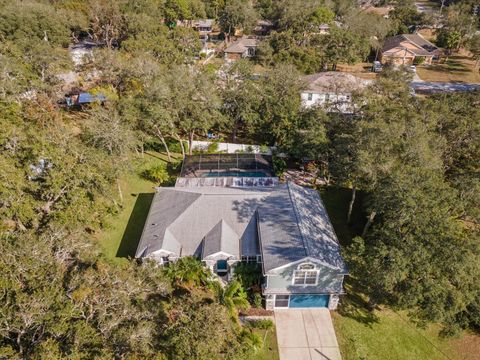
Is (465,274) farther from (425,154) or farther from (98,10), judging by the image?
(98,10)

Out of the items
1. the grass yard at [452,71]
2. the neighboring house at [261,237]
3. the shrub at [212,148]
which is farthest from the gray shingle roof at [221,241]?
the grass yard at [452,71]

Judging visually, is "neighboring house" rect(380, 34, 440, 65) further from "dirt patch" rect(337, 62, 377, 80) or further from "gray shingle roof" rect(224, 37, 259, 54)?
"gray shingle roof" rect(224, 37, 259, 54)

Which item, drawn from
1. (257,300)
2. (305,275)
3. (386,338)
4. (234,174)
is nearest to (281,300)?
(257,300)

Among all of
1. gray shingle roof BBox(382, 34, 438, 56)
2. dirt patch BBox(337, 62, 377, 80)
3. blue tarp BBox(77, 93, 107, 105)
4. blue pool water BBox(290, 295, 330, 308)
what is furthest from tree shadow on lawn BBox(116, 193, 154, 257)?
gray shingle roof BBox(382, 34, 438, 56)

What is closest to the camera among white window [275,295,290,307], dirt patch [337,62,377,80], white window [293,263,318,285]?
white window [293,263,318,285]

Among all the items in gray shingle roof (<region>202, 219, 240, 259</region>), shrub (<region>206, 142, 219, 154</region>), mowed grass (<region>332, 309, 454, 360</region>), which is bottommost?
Answer: mowed grass (<region>332, 309, 454, 360</region>)

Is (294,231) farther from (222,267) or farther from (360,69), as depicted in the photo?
(360,69)
